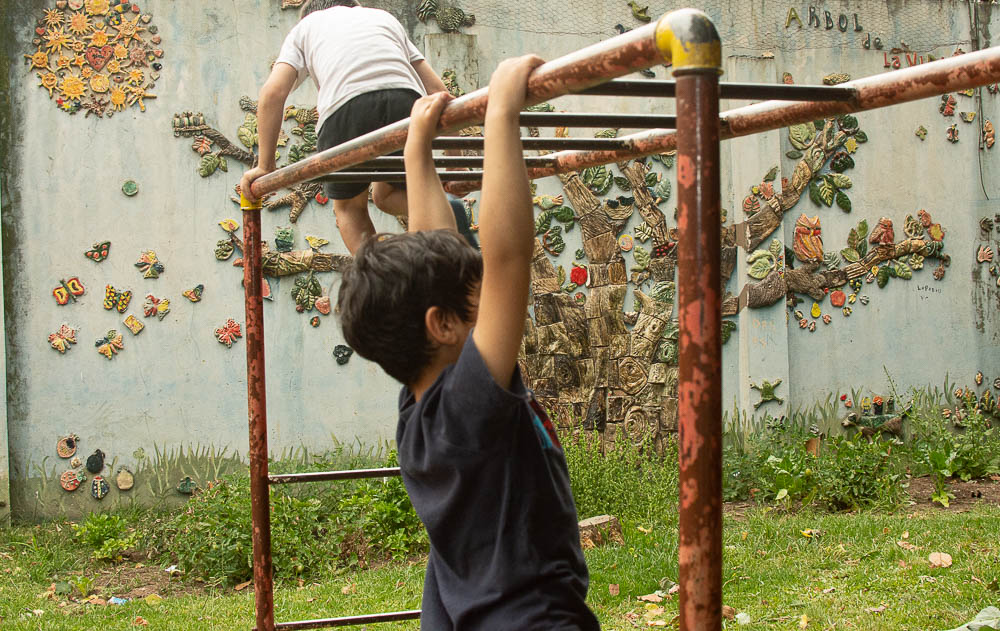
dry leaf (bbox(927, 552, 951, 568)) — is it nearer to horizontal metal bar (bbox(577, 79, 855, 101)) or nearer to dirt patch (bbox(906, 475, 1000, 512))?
dirt patch (bbox(906, 475, 1000, 512))

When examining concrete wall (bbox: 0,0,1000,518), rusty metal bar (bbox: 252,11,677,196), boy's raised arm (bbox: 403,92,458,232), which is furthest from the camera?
concrete wall (bbox: 0,0,1000,518)

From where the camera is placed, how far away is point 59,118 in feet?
17.0

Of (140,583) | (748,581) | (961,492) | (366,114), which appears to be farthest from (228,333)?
(961,492)

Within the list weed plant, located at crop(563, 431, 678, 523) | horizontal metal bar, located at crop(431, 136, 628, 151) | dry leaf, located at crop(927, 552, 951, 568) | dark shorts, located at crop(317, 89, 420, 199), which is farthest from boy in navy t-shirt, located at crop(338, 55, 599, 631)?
weed plant, located at crop(563, 431, 678, 523)

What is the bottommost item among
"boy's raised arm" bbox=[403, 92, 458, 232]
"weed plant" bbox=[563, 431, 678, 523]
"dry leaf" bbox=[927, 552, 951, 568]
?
"dry leaf" bbox=[927, 552, 951, 568]

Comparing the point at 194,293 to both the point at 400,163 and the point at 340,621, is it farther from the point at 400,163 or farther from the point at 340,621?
the point at 400,163

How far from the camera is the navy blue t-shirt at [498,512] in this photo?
1.28m

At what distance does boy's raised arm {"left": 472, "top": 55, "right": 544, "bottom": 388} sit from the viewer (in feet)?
4.02

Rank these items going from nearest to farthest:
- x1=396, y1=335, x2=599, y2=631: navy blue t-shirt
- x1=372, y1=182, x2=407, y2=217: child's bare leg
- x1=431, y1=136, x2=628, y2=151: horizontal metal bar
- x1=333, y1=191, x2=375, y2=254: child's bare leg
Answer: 1. x1=396, y1=335, x2=599, y2=631: navy blue t-shirt
2. x1=431, y1=136, x2=628, y2=151: horizontal metal bar
3. x1=372, y1=182, x2=407, y2=217: child's bare leg
4. x1=333, y1=191, x2=375, y2=254: child's bare leg

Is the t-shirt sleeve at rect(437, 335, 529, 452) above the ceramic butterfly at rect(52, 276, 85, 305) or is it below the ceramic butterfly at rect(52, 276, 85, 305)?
below

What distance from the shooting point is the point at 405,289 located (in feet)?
4.37

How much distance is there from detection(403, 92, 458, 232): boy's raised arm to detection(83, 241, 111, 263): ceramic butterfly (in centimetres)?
414

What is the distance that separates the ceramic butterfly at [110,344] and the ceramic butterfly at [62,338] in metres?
0.14

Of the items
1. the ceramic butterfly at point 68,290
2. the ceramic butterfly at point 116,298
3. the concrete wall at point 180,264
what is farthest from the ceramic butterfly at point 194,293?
the ceramic butterfly at point 68,290
